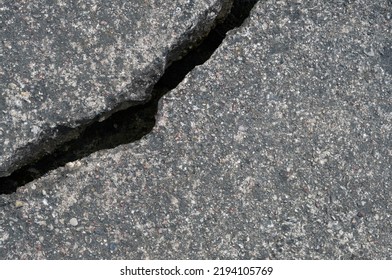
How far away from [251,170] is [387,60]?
0.61m

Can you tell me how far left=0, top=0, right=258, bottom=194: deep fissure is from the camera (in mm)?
2621

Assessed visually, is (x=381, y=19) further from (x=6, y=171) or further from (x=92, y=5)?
(x=6, y=171)

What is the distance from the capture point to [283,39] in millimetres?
2746

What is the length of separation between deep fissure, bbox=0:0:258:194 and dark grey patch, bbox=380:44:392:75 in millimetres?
472

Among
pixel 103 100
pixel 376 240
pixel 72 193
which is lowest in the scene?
pixel 376 240

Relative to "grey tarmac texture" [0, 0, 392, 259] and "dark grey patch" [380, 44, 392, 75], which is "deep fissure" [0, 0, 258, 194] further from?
"dark grey patch" [380, 44, 392, 75]

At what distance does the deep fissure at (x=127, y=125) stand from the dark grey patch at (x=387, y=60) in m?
0.47

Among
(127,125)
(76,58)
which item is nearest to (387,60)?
(127,125)

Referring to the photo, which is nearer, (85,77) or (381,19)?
(85,77)

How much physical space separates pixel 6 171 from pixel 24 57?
14.5 inches

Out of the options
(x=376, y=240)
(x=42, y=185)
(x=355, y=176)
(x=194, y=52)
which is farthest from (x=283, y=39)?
(x=42, y=185)

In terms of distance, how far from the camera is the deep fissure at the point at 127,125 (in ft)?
8.60

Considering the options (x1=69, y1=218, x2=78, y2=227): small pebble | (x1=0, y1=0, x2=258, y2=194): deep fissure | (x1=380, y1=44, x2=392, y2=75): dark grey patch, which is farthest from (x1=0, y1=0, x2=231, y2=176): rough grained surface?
(x1=380, y1=44, x2=392, y2=75): dark grey patch

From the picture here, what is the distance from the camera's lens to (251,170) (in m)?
2.65
